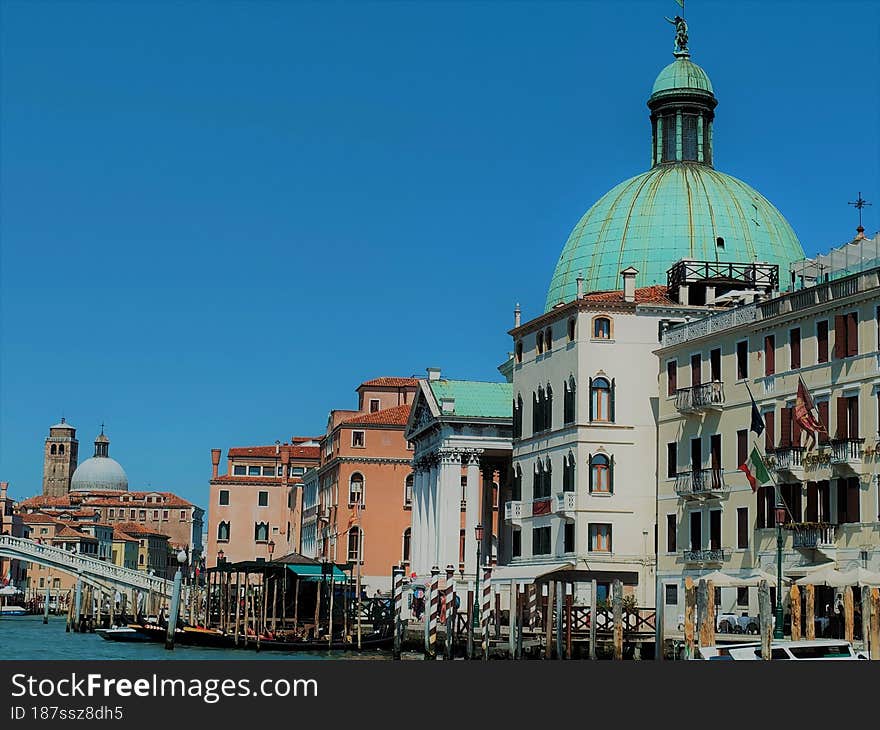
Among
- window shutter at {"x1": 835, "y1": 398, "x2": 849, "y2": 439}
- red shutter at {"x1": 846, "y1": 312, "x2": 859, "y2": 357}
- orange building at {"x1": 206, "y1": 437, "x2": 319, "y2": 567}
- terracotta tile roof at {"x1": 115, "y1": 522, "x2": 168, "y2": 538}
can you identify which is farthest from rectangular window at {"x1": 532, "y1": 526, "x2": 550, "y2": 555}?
terracotta tile roof at {"x1": 115, "y1": 522, "x2": 168, "y2": 538}

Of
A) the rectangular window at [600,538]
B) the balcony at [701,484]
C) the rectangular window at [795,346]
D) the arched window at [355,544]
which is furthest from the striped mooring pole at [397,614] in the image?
the arched window at [355,544]

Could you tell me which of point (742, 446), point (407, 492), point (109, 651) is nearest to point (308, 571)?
point (109, 651)

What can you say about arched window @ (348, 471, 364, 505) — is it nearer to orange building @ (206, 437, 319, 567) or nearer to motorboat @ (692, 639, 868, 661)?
orange building @ (206, 437, 319, 567)

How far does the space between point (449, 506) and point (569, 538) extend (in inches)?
364

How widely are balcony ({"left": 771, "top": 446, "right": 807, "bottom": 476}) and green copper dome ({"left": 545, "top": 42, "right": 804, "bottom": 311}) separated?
51.1 ft

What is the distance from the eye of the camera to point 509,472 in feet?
178

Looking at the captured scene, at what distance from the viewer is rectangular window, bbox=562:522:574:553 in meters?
43.9

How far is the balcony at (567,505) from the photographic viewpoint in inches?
1719

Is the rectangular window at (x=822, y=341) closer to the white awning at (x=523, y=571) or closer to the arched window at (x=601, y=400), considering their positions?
the arched window at (x=601, y=400)
